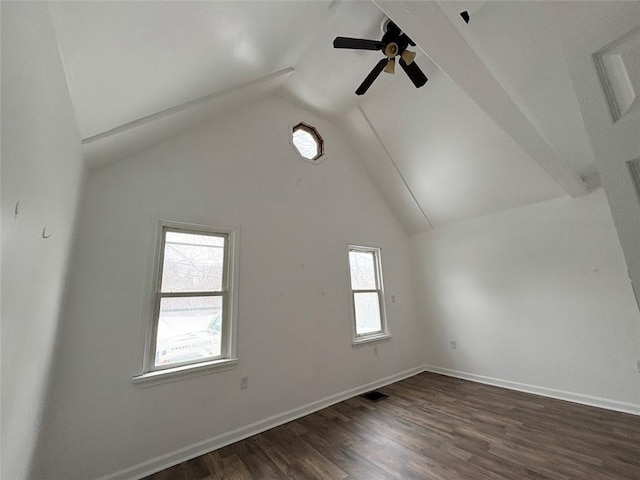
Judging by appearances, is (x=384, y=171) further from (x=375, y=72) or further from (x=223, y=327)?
(x=223, y=327)

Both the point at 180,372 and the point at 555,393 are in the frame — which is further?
the point at 555,393

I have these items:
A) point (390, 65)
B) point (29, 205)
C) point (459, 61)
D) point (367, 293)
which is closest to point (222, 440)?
point (29, 205)

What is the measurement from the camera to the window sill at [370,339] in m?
3.58

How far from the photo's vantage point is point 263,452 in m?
2.24

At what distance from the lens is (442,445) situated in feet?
7.29

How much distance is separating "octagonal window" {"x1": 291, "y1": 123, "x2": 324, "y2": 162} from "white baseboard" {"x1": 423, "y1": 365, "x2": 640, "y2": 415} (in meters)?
4.03

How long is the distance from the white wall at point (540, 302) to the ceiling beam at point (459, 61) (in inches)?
63.8

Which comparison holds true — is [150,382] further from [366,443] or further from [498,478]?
[498,478]

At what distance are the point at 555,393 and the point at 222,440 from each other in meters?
3.82

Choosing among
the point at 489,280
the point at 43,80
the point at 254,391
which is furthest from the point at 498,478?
the point at 43,80

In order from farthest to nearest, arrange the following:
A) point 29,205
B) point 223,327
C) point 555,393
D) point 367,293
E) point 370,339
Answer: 1. point 367,293
2. point 370,339
3. point 555,393
4. point 223,327
5. point 29,205

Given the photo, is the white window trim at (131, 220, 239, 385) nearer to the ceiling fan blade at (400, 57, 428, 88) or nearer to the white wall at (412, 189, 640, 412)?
the ceiling fan blade at (400, 57, 428, 88)

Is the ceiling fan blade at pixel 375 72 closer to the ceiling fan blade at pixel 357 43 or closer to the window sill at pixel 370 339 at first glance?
the ceiling fan blade at pixel 357 43

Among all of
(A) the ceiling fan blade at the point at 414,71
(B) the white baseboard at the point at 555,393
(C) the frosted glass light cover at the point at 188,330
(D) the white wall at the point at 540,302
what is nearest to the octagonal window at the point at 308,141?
(A) the ceiling fan blade at the point at 414,71
